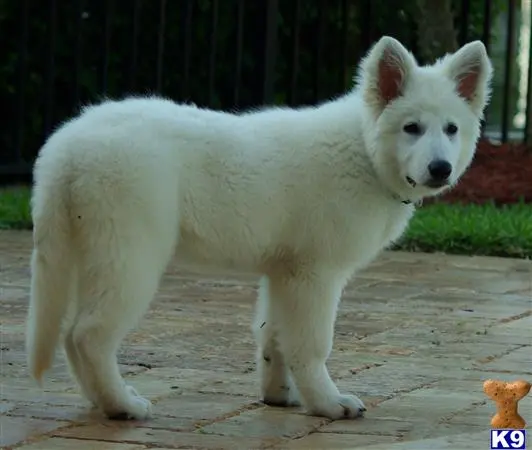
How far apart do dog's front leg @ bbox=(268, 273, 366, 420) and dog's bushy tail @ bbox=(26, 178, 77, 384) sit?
806mm

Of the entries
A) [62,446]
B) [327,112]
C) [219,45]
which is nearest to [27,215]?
[219,45]

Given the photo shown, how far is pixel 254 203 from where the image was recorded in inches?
193

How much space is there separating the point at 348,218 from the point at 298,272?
0.27 m

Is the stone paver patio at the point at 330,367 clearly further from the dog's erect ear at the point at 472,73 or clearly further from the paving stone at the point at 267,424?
the dog's erect ear at the point at 472,73

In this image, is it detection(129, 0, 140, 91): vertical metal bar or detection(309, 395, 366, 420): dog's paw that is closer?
detection(309, 395, 366, 420): dog's paw

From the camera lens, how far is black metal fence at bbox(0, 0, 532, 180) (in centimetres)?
1142

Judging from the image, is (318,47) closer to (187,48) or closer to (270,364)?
(187,48)

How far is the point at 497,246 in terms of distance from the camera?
9406 millimetres

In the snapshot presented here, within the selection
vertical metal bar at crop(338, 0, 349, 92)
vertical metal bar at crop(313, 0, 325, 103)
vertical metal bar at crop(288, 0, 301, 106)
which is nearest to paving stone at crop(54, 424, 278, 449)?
vertical metal bar at crop(288, 0, 301, 106)

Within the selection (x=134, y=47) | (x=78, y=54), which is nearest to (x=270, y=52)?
(x=134, y=47)

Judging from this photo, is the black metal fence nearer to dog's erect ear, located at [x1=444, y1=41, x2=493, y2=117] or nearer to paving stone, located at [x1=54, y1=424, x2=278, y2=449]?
dog's erect ear, located at [x1=444, y1=41, x2=493, y2=117]

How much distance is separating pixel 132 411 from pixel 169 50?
796 centimetres

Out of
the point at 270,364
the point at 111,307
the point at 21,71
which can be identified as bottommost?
the point at 270,364

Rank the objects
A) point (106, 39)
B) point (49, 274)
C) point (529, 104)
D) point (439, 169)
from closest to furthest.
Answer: point (49, 274) → point (439, 169) → point (106, 39) → point (529, 104)
